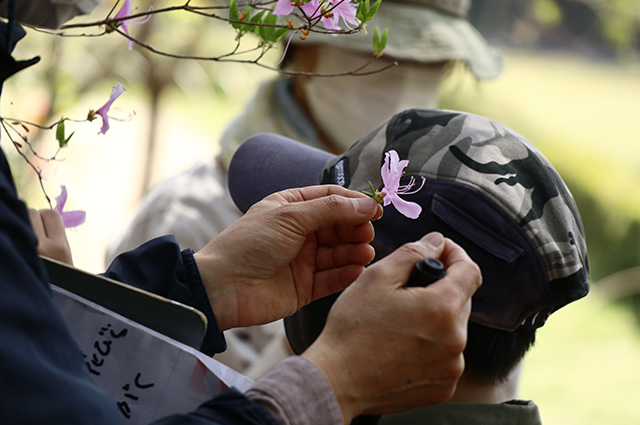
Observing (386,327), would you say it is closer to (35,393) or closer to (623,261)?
(35,393)

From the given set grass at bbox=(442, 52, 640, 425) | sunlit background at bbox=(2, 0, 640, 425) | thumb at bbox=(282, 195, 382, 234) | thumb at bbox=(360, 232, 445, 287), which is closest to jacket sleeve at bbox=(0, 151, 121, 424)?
thumb at bbox=(360, 232, 445, 287)

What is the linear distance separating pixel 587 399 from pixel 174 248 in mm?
4667

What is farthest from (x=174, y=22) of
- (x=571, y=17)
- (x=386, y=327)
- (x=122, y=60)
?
(x=386, y=327)

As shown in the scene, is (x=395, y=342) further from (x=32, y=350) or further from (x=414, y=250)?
(x=32, y=350)

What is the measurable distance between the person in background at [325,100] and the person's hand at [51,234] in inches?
52.3

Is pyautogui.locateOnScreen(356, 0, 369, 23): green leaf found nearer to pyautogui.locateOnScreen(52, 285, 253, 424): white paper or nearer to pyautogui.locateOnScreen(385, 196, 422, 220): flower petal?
pyautogui.locateOnScreen(385, 196, 422, 220): flower petal

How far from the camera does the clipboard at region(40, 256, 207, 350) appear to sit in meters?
0.90

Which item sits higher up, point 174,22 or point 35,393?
point 35,393

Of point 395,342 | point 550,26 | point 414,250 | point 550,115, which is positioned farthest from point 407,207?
point 550,115

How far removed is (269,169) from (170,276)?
17.6 inches

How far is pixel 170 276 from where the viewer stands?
1.17 m

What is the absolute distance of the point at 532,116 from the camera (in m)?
6.60

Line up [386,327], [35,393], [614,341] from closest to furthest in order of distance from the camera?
[35,393] → [386,327] → [614,341]

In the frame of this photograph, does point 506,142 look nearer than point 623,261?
Yes
